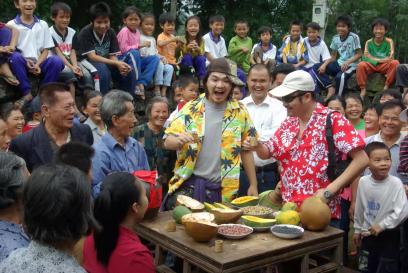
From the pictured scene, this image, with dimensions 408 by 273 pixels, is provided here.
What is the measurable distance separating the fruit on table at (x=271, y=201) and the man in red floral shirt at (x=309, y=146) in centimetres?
13

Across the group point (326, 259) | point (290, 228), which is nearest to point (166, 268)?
point (290, 228)

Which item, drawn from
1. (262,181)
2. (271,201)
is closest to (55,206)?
(271,201)

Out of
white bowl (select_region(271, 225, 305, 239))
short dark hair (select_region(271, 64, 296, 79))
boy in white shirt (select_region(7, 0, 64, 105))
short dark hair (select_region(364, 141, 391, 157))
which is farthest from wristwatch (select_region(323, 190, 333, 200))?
boy in white shirt (select_region(7, 0, 64, 105))

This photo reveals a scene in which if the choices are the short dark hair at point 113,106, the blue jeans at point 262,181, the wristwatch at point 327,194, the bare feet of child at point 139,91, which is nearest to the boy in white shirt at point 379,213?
the blue jeans at point 262,181

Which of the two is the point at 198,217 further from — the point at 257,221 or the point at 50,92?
the point at 50,92

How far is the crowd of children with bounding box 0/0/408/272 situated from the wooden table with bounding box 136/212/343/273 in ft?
4.19

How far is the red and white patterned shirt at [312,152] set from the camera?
3340mm

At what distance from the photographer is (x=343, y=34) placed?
992 cm

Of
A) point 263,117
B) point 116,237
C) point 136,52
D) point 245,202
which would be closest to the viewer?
point 116,237

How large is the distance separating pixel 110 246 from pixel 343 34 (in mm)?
8728

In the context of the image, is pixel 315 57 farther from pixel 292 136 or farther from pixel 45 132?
pixel 45 132

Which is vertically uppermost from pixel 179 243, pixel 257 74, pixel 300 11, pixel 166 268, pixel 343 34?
pixel 300 11

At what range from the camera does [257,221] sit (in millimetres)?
3066

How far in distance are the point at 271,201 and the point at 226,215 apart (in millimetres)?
711
